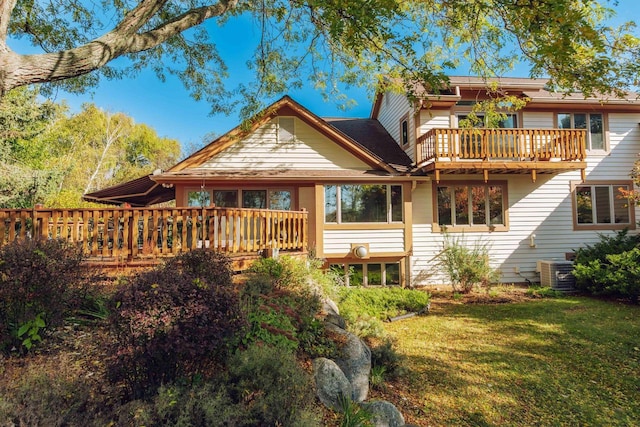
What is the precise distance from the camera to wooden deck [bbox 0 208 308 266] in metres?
6.25

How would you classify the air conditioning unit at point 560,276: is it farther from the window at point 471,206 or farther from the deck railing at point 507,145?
the deck railing at point 507,145

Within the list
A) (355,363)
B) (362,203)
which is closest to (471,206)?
(362,203)

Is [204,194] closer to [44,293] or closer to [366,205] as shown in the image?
[366,205]

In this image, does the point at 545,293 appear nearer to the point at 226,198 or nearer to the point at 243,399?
the point at 226,198

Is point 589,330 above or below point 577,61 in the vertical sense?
below

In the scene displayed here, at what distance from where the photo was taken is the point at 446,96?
440 inches

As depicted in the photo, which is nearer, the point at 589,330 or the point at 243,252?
the point at 589,330

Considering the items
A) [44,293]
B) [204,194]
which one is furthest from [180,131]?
[44,293]

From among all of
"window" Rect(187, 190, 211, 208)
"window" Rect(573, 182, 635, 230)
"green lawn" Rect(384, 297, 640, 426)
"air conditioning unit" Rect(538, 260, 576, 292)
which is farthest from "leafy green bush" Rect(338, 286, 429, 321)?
"window" Rect(573, 182, 635, 230)

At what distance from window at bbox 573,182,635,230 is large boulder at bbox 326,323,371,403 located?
38.6 ft

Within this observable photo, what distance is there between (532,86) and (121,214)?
43.5 ft

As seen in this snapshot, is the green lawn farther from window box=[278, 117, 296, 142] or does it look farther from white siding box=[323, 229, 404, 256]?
window box=[278, 117, 296, 142]

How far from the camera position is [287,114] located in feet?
36.6

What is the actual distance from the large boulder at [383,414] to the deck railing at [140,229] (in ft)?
12.8
